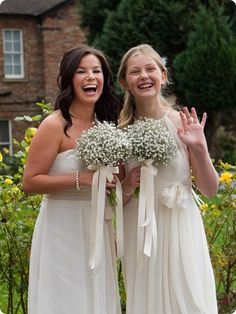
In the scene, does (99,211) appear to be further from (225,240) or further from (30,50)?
(30,50)

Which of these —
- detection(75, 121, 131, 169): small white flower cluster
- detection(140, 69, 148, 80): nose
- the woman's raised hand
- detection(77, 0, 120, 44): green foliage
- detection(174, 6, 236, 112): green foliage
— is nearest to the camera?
detection(75, 121, 131, 169): small white flower cluster

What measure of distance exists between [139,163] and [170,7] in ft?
47.0

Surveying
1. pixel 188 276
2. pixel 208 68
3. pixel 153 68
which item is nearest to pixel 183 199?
pixel 188 276

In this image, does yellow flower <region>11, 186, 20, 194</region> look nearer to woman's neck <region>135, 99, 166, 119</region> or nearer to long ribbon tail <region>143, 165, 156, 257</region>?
woman's neck <region>135, 99, 166, 119</region>

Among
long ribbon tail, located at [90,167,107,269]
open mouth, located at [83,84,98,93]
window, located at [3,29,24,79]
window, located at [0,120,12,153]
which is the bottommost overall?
window, located at [0,120,12,153]

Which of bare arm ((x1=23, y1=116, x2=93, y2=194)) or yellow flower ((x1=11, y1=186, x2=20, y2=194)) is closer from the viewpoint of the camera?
bare arm ((x1=23, y1=116, x2=93, y2=194))

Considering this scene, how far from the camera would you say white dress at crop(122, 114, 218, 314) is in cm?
371

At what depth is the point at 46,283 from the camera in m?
3.72

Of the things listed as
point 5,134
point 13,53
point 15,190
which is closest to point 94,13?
point 13,53

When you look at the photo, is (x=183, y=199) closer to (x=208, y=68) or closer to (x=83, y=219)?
(x=83, y=219)

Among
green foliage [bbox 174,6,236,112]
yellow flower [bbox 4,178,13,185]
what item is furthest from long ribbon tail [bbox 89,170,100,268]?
green foliage [bbox 174,6,236,112]

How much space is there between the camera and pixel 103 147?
3.46 meters

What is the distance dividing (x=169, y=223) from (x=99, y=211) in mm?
423

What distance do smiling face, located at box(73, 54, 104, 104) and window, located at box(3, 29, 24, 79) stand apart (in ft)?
66.1
